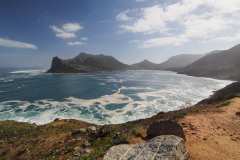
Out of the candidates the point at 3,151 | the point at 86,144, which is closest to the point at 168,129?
the point at 86,144

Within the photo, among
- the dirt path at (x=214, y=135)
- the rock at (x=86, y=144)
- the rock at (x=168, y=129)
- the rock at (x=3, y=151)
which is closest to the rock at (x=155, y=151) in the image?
the dirt path at (x=214, y=135)

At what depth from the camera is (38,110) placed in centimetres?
5281

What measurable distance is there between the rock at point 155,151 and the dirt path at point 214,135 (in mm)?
3310

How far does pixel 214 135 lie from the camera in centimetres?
1784

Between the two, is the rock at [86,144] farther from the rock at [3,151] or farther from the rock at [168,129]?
the rock at [3,151]

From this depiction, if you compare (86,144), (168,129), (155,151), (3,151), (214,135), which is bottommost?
(3,151)

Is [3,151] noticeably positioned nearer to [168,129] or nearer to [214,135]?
[168,129]

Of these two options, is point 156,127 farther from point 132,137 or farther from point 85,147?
point 85,147

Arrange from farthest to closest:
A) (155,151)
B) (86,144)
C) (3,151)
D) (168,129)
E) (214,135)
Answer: (3,151), (214,135), (86,144), (168,129), (155,151)

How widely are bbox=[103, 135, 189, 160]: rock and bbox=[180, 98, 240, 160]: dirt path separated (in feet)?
10.9

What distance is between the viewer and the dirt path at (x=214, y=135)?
14.2m

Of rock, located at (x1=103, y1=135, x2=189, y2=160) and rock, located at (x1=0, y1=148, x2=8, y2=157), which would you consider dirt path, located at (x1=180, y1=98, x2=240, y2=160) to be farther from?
rock, located at (x1=0, y1=148, x2=8, y2=157)

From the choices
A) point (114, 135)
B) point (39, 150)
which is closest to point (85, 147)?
point (114, 135)

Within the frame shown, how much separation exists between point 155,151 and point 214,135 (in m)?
9.92
